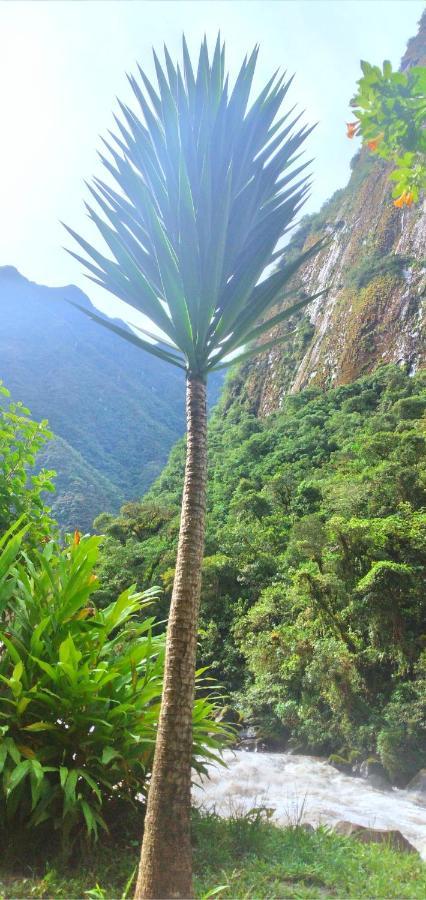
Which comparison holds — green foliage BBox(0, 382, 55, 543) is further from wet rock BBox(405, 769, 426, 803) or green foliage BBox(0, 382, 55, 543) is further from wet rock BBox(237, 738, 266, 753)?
wet rock BBox(237, 738, 266, 753)

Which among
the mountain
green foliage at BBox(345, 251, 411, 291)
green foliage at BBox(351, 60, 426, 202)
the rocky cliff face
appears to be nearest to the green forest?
green foliage at BBox(351, 60, 426, 202)

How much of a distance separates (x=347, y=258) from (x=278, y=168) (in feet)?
139

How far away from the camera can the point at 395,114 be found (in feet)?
5.84

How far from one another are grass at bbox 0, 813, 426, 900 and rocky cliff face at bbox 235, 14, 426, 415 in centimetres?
2400

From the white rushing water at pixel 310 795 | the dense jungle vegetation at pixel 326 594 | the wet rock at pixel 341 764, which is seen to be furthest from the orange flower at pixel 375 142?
the wet rock at pixel 341 764

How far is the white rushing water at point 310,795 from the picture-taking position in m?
6.80

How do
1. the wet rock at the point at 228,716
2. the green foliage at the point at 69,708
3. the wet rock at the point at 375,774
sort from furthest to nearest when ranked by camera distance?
the wet rock at the point at 228,716
the wet rock at the point at 375,774
the green foliage at the point at 69,708

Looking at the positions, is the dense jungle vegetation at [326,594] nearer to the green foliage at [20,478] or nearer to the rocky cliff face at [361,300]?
the green foliage at [20,478]

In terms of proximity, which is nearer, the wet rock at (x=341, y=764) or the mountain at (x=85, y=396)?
the wet rock at (x=341, y=764)

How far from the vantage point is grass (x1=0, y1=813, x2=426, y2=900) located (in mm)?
2307

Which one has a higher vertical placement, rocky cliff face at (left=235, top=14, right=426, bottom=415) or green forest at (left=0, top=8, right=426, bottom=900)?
rocky cliff face at (left=235, top=14, right=426, bottom=415)

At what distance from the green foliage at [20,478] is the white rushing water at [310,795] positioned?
3771 millimetres

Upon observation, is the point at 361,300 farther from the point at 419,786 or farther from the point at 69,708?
the point at 69,708

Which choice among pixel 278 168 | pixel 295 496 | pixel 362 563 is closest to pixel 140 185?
pixel 278 168
